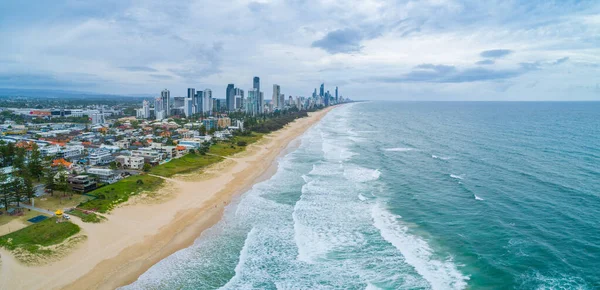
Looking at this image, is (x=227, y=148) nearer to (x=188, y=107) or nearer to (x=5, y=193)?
(x=5, y=193)

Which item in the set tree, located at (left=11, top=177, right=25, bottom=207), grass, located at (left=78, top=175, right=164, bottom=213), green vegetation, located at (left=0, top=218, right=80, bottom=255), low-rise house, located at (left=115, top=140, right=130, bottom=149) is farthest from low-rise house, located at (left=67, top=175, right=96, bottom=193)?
low-rise house, located at (left=115, top=140, right=130, bottom=149)

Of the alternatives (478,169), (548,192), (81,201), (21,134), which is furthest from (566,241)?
(21,134)

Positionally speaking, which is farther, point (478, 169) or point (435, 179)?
point (478, 169)

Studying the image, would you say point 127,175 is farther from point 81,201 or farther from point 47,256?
point 47,256

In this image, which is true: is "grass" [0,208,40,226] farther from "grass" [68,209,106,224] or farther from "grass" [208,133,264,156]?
"grass" [208,133,264,156]

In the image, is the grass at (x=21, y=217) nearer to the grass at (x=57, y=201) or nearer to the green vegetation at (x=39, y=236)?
the grass at (x=57, y=201)

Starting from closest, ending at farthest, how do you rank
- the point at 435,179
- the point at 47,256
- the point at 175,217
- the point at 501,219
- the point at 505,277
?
the point at 505,277 → the point at 47,256 → the point at 501,219 → the point at 175,217 → the point at 435,179

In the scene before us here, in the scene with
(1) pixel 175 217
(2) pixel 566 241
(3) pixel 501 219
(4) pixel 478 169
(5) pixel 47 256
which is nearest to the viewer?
(5) pixel 47 256
